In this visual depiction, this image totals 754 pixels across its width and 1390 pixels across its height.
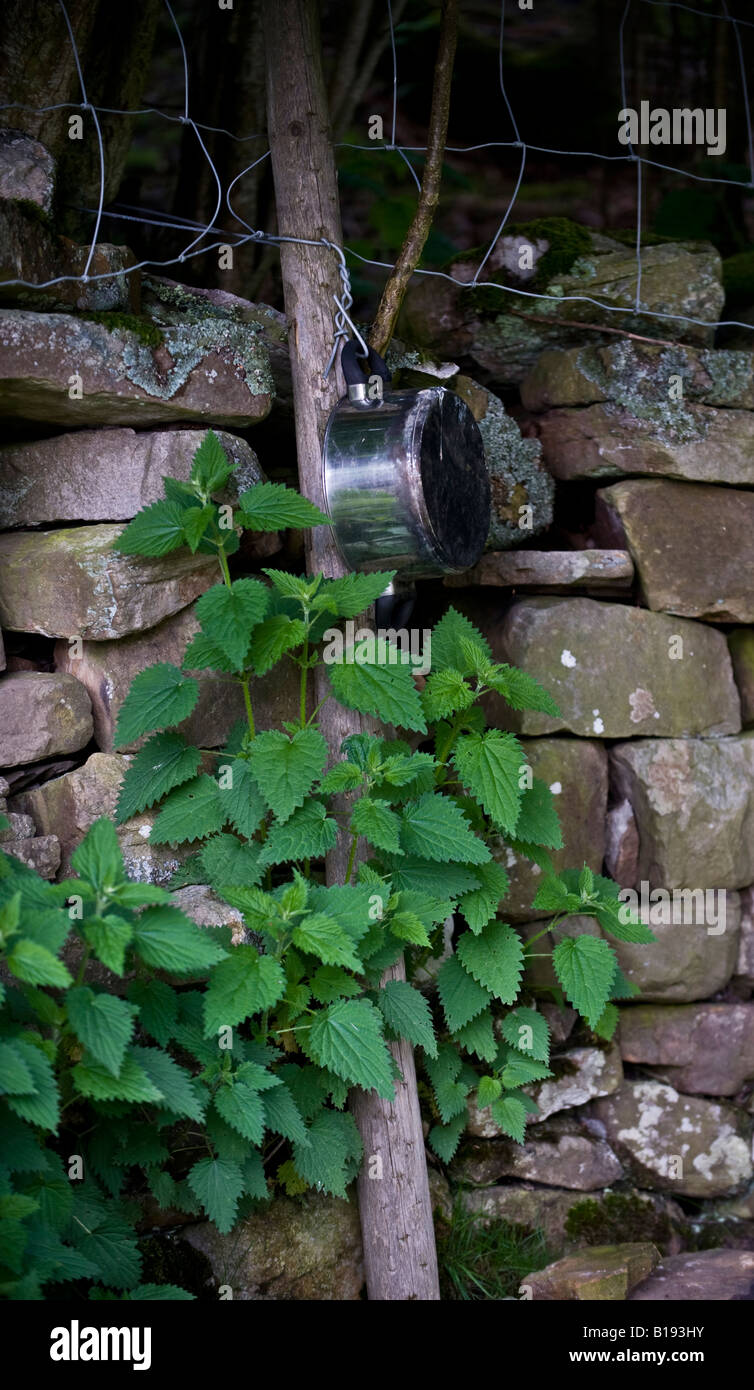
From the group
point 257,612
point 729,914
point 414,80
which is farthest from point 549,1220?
point 414,80

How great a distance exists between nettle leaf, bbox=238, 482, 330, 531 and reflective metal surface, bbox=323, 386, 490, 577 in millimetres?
143

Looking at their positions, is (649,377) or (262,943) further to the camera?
(649,377)

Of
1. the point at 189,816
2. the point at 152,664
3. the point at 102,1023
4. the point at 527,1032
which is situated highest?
the point at 152,664

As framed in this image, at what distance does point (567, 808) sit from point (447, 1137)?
3.22ft

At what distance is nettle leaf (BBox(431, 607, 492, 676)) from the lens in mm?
3023

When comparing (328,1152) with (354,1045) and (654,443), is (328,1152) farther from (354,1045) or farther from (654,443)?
(654,443)

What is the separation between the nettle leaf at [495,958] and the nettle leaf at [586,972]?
0.11 metres

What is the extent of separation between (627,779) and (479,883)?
0.87m

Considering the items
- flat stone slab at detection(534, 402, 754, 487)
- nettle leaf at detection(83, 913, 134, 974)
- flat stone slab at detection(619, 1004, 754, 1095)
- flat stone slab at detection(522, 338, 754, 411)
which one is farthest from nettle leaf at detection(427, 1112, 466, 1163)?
flat stone slab at detection(522, 338, 754, 411)

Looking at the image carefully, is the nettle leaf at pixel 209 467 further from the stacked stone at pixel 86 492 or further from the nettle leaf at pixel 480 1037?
the nettle leaf at pixel 480 1037

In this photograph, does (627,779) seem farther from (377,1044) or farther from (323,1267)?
(323,1267)

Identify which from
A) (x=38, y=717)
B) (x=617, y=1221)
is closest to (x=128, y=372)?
(x=38, y=717)

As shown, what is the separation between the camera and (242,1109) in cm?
241

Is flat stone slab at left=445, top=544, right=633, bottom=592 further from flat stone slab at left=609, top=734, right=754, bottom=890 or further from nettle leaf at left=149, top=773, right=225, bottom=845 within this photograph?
nettle leaf at left=149, top=773, right=225, bottom=845
